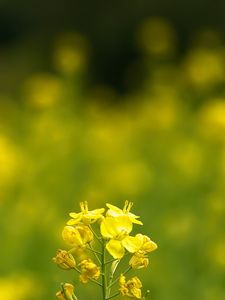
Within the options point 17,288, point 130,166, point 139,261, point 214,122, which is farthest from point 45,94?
point 139,261

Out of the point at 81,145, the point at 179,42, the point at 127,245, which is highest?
the point at 127,245

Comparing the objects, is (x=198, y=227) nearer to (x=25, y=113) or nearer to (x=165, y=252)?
(x=165, y=252)

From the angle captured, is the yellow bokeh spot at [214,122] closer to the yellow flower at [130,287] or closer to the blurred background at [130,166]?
the blurred background at [130,166]

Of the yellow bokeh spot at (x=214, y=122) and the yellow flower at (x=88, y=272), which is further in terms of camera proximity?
the yellow bokeh spot at (x=214, y=122)

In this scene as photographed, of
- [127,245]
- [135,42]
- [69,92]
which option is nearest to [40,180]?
[69,92]

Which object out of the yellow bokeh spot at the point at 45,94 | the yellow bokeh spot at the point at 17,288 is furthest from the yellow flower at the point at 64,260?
the yellow bokeh spot at the point at 45,94

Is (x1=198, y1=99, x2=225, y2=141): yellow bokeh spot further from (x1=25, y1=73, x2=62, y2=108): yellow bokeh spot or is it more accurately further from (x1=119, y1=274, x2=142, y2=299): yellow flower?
(x1=119, y1=274, x2=142, y2=299): yellow flower
